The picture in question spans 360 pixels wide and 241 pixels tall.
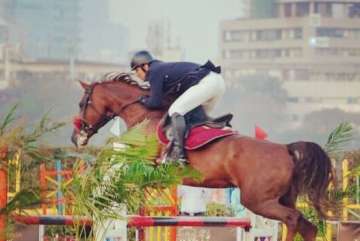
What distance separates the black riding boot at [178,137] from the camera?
26.8 feet

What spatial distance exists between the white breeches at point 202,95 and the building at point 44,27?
16741 mm

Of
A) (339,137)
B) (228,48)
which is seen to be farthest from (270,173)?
(228,48)

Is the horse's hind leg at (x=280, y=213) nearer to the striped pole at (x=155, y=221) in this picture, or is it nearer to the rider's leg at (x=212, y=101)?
the striped pole at (x=155, y=221)

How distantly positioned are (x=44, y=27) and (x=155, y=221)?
1945 centimetres

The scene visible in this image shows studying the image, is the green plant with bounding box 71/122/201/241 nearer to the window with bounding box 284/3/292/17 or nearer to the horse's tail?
the horse's tail

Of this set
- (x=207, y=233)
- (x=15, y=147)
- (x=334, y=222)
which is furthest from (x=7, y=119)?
(x=207, y=233)

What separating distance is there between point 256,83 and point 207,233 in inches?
567

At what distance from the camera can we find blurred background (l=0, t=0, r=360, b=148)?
79.7 feet

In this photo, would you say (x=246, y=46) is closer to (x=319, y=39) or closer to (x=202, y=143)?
(x=319, y=39)

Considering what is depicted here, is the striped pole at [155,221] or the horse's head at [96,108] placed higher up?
the horse's head at [96,108]

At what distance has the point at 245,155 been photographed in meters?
8.12

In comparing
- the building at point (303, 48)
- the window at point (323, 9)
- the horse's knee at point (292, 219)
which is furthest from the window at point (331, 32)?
the horse's knee at point (292, 219)

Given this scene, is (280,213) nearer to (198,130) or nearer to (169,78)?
(198,130)

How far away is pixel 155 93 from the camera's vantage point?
335 inches
